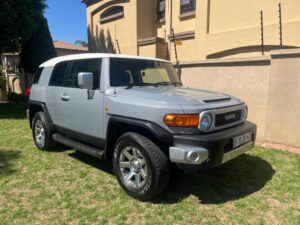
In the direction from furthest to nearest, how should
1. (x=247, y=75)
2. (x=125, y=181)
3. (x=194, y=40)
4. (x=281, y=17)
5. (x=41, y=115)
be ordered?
1. (x=194, y=40)
2. (x=281, y=17)
3. (x=247, y=75)
4. (x=41, y=115)
5. (x=125, y=181)

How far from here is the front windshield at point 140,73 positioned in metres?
3.98

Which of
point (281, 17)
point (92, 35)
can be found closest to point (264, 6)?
point (281, 17)

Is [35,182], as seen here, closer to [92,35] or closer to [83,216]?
[83,216]

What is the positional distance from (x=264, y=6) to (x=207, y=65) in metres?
2.91

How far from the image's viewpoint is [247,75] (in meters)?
6.11

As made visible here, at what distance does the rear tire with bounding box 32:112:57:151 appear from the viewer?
521cm

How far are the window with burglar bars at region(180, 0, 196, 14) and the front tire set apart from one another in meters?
8.47

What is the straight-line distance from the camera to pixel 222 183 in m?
3.93

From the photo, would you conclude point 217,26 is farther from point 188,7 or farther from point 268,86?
point 268,86

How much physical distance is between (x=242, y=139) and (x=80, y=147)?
8.25 ft

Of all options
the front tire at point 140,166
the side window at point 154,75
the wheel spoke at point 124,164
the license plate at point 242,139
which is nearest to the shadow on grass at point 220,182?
the front tire at point 140,166

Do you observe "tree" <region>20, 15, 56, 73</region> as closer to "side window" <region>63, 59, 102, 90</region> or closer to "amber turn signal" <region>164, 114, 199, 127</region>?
"side window" <region>63, 59, 102, 90</region>

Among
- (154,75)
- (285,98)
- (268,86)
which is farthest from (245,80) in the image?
(154,75)

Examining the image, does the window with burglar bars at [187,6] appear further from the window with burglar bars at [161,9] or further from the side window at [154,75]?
the side window at [154,75]
